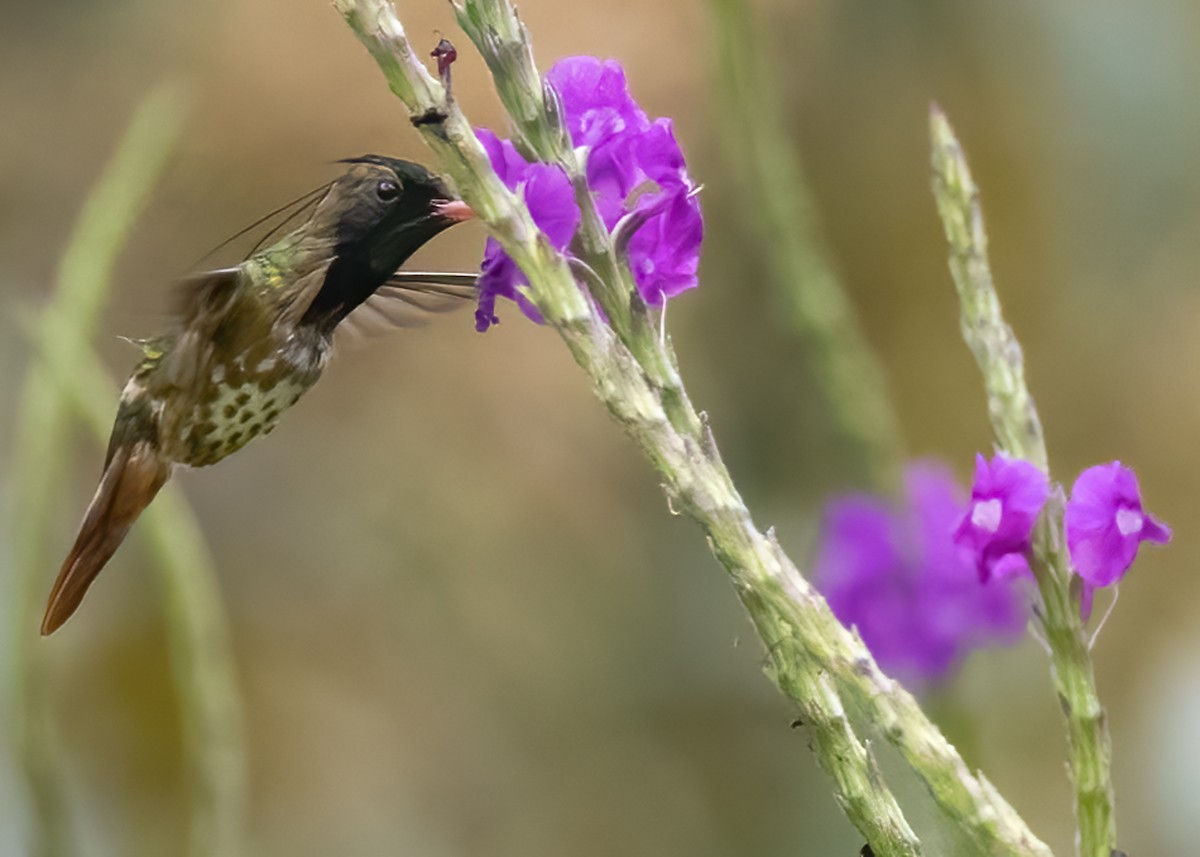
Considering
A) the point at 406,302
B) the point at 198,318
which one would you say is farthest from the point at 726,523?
the point at 406,302

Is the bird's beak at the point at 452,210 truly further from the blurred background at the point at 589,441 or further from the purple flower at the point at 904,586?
the blurred background at the point at 589,441

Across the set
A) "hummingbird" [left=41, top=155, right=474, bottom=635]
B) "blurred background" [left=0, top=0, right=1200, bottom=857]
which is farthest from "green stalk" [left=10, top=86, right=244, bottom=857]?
"blurred background" [left=0, top=0, right=1200, bottom=857]

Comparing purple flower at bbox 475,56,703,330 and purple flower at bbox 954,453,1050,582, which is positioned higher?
purple flower at bbox 475,56,703,330

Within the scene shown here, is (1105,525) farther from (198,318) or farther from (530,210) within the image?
(198,318)

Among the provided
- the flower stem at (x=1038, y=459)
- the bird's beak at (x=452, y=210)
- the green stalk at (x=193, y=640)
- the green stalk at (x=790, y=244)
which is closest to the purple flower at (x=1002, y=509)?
the flower stem at (x=1038, y=459)

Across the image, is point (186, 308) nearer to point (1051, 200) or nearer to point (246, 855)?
point (246, 855)

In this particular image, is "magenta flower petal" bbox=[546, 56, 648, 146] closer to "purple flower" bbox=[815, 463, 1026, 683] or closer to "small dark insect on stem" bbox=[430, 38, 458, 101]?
"small dark insect on stem" bbox=[430, 38, 458, 101]

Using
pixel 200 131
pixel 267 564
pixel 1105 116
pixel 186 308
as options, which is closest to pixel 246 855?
pixel 267 564
